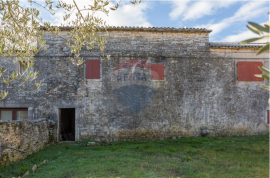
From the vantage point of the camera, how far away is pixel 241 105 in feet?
32.6

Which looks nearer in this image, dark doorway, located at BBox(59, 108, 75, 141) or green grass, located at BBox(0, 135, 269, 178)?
green grass, located at BBox(0, 135, 269, 178)

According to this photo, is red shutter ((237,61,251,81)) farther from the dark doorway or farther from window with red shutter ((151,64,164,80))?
the dark doorway

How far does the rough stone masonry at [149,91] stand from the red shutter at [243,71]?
0.79 ft

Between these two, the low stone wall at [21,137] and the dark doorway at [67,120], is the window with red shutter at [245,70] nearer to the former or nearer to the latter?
the low stone wall at [21,137]

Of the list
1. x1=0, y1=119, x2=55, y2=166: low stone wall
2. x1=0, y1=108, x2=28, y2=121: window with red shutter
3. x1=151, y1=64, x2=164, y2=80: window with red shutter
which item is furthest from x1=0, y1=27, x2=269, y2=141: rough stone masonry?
x1=0, y1=119, x2=55, y2=166: low stone wall

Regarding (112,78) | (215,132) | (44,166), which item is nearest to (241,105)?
(215,132)

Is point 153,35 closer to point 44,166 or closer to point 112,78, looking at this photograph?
point 112,78

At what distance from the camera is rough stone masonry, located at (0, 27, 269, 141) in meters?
9.42

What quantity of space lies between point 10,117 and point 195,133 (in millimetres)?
8932

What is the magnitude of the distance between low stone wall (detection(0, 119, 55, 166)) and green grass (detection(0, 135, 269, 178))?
333 millimetres

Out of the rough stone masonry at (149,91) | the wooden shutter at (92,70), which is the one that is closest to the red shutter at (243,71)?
the rough stone masonry at (149,91)

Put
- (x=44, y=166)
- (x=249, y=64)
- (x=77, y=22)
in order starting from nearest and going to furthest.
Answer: (x=77, y=22) < (x=44, y=166) < (x=249, y=64)

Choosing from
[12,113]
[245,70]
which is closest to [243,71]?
[245,70]

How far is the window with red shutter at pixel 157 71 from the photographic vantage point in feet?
31.9
